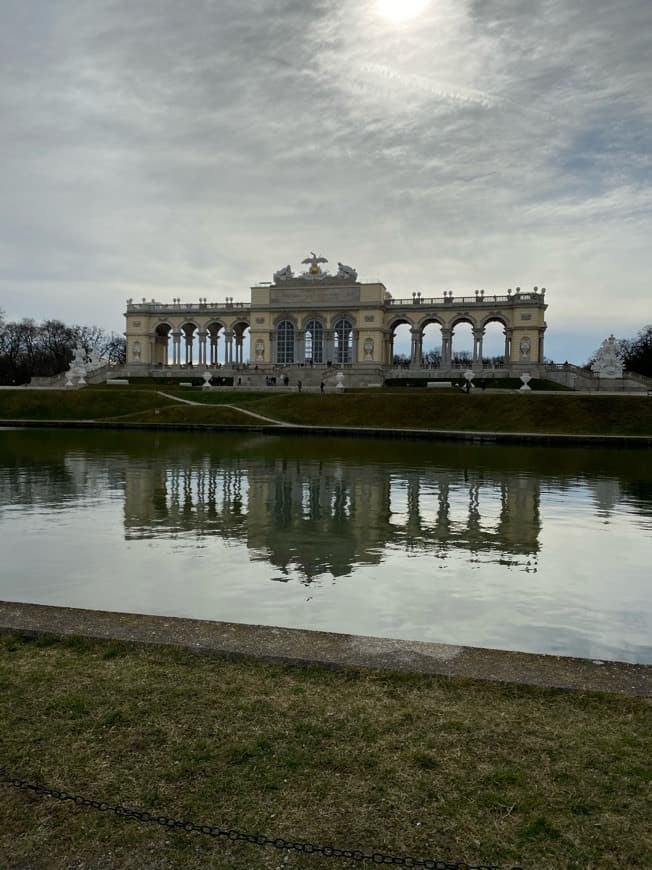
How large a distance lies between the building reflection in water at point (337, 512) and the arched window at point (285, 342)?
75.0 m

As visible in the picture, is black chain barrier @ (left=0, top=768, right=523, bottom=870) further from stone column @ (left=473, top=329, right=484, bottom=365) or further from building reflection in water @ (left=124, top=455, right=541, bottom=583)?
stone column @ (left=473, top=329, right=484, bottom=365)

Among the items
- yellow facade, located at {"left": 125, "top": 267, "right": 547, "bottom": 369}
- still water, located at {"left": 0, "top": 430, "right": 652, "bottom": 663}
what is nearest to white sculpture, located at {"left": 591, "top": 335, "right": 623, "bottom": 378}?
yellow facade, located at {"left": 125, "top": 267, "right": 547, "bottom": 369}

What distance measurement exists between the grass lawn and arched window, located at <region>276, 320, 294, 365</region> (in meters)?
96.9

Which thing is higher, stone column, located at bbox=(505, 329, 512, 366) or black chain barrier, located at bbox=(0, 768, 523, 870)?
stone column, located at bbox=(505, 329, 512, 366)

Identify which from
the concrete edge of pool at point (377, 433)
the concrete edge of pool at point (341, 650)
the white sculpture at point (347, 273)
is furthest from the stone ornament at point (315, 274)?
the concrete edge of pool at point (341, 650)

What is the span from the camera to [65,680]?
22.2 ft

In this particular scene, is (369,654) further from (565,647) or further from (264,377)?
(264,377)

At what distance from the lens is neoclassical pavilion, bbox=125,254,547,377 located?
307ft

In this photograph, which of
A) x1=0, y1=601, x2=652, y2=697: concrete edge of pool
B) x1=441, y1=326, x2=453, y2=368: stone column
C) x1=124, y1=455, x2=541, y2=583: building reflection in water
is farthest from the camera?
x1=441, y1=326, x2=453, y2=368: stone column

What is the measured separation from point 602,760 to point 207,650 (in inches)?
156

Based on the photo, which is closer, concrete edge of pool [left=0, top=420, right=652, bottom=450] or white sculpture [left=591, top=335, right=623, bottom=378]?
concrete edge of pool [left=0, top=420, right=652, bottom=450]

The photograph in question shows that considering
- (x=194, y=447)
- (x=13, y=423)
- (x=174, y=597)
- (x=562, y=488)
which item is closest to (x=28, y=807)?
(x=174, y=597)

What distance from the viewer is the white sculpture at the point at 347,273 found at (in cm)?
10000

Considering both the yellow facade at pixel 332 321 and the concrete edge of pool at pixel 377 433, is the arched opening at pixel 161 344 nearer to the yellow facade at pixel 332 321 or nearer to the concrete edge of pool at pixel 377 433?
the yellow facade at pixel 332 321
